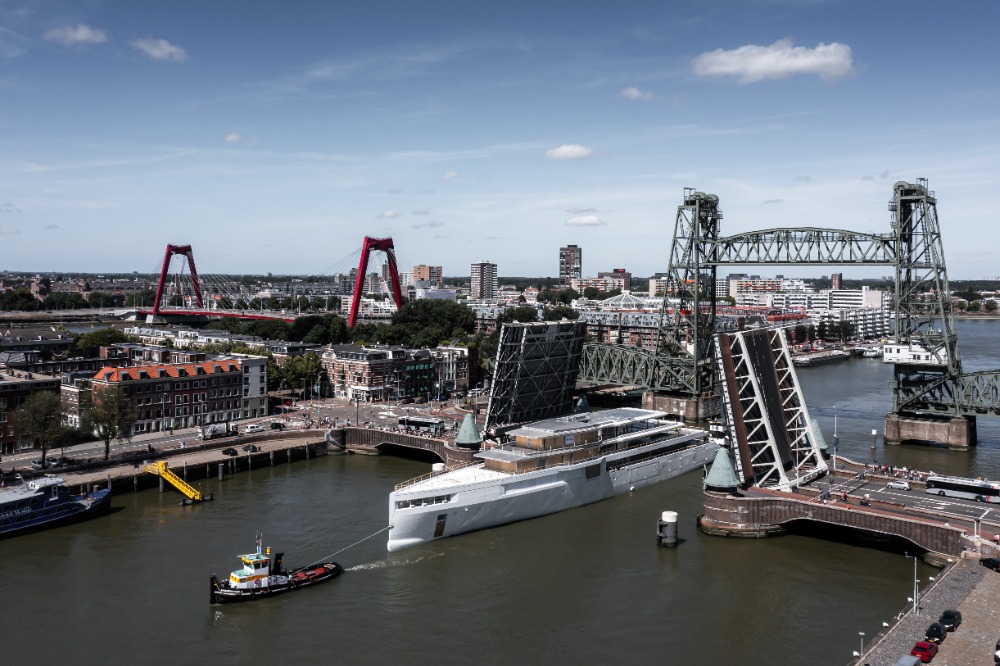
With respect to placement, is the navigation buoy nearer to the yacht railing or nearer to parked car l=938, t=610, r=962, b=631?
the yacht railing

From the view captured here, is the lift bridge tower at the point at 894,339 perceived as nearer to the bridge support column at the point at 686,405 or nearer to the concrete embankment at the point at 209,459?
the bridge support column at the point at 686,405

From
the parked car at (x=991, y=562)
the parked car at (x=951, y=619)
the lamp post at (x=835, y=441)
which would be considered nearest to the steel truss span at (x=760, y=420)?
the lamp post at (x=835, y=441)

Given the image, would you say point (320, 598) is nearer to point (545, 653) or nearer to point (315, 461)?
point (545, 653)


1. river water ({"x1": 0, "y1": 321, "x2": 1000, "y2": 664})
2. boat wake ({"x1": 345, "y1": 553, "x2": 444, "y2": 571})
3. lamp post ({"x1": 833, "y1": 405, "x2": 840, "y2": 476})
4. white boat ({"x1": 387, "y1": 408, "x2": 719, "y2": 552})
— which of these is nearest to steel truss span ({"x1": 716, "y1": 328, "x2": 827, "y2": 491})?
lamp post ({"x1": 833, "y1": 405, "x2": 840, "y2": 476})

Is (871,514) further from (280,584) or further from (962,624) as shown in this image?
(280,584)

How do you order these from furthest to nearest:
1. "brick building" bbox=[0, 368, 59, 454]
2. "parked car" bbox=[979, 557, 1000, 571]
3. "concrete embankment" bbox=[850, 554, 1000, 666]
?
"brick building" bbox=[0, 368, 59, 454], "parked car" bbox=[979, 557, 1000, 571], "concrete embankment" bbox=[850, 554, 1000, 666]

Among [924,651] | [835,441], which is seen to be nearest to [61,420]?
[835,441]
